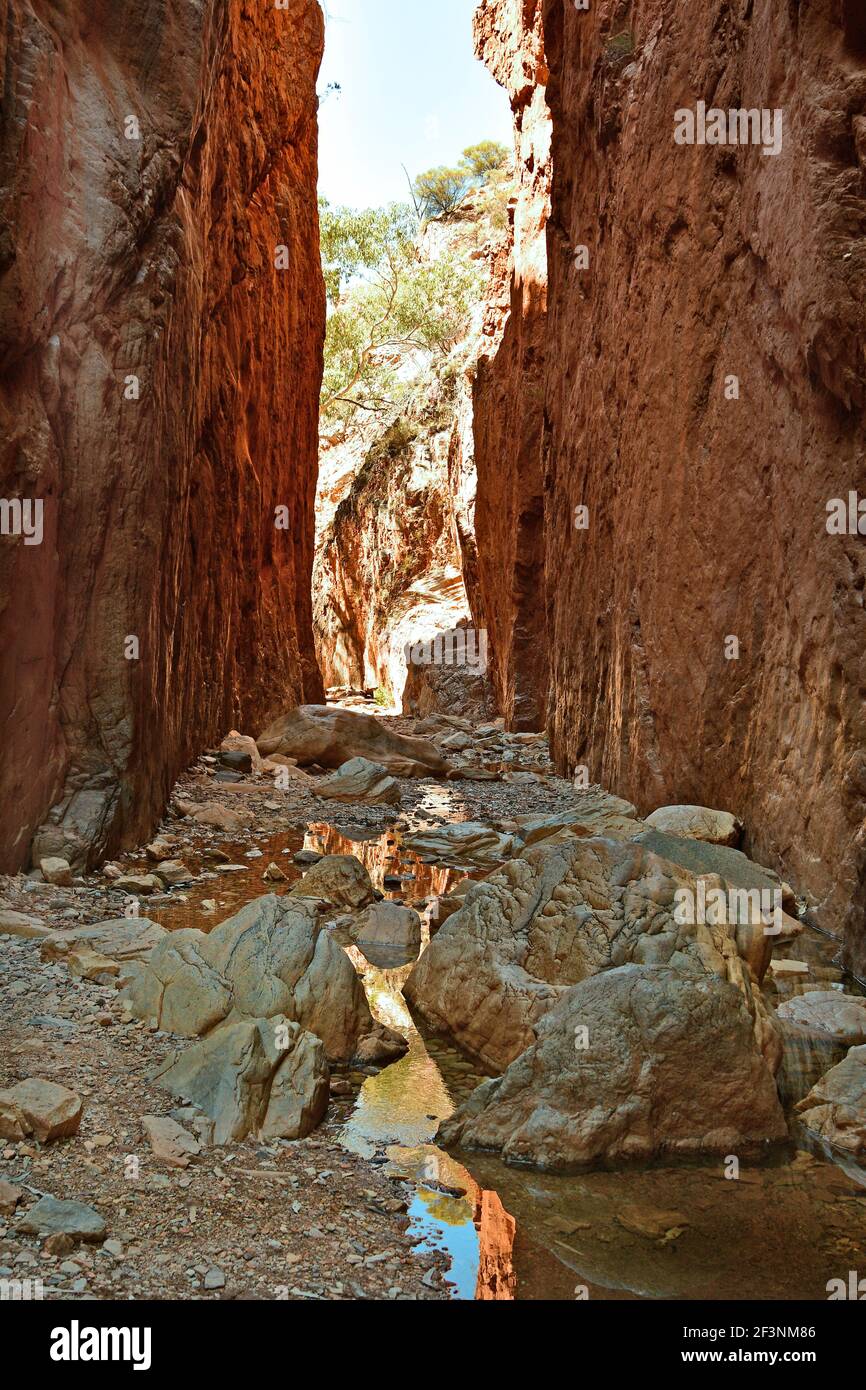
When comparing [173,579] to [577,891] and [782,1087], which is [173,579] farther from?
[782,1087]

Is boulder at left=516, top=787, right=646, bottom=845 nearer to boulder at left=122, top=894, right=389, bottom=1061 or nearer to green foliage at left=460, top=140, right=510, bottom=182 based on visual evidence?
boulder at left=122, top=894, right=389, bottom=1061

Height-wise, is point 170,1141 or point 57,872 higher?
point 57,872

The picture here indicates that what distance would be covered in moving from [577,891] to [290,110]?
1612cm

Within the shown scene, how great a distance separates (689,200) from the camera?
→ 8906mm

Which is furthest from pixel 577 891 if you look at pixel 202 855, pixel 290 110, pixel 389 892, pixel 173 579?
pixel 290 110

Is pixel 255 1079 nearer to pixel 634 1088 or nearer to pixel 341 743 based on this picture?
pixel 634 1088

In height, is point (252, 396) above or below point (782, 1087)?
above

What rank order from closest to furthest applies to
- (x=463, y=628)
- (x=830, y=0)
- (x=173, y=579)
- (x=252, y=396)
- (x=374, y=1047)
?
→ (x=374, y=1047), (x=830, y=0), (x=173, y=579), (x=252, y=396), (x=463, y=628)

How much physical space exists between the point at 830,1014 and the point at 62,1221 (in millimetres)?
3376

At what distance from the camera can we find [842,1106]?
416cm

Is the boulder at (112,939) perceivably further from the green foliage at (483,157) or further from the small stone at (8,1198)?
the green foliage at (483,157)

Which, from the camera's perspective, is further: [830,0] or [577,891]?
[830,0]

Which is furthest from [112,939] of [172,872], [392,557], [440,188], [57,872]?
[440,188]
